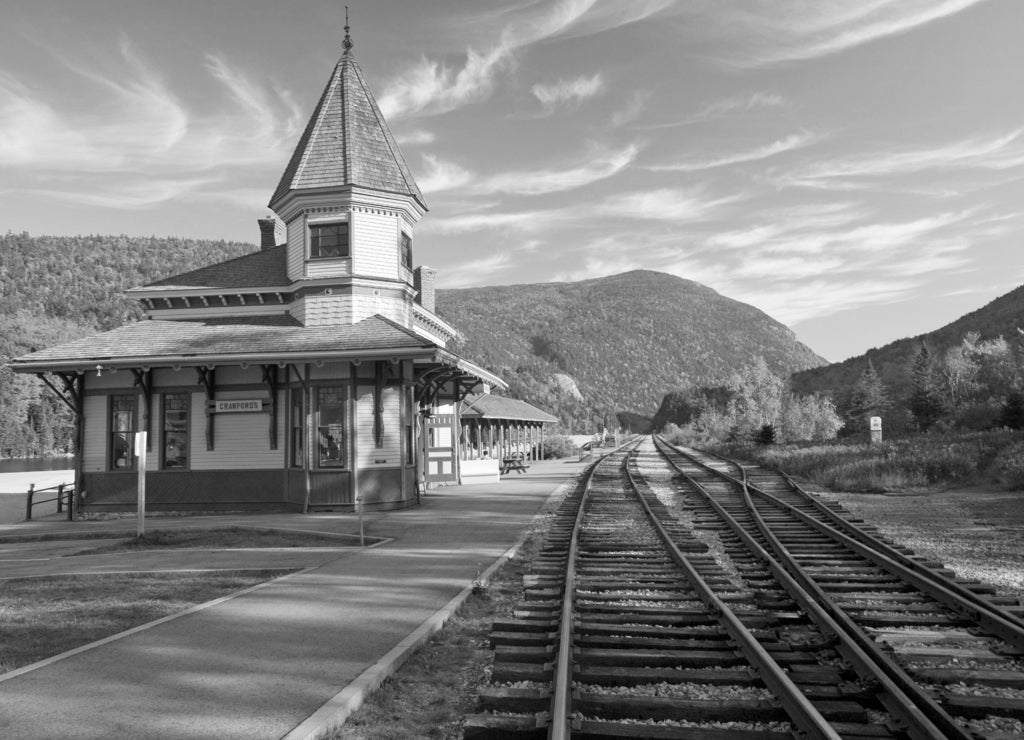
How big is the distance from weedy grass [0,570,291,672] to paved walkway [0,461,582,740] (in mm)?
534

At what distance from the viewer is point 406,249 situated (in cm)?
2044

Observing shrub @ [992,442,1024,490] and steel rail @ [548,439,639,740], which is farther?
shrub @ [992,442,1024,490]

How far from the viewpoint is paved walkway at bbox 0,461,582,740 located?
15.2 ft

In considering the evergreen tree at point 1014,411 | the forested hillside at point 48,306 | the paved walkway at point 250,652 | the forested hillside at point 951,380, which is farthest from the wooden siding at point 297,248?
the forested hillside at point 48,306

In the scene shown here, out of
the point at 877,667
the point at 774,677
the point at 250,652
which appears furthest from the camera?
the point at 250,652

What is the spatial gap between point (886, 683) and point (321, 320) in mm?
16532

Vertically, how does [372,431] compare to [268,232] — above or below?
below

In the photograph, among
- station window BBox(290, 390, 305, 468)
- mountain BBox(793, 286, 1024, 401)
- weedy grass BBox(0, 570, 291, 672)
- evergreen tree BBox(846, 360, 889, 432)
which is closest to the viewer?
weedy grass BBox(0, 570, 291, 672)

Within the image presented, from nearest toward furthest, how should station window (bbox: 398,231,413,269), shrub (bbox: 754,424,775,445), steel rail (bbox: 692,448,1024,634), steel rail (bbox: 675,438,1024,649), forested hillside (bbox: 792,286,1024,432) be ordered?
steel rail (bbox: 692,448,1024,634) → steel rail (bbox: 675,438,1024,649) → station window (bbox: 398,231,413,269) → shrub (bbox: 754,424,775,445) → forested hillside (bbox: 792,286,1024,432)

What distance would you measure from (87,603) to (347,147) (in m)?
14.0

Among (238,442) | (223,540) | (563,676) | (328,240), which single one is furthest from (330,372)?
(563,676)

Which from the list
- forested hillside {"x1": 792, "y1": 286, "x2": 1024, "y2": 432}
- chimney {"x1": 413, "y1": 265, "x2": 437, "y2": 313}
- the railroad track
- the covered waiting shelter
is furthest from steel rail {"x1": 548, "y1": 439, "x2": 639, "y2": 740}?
forested hillside {"x1": 792, "y1": 286, "x2": 1024, "y2": 432}

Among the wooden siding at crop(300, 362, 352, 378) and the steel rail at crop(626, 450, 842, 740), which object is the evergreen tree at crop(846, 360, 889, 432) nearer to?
the wooden siding at crop(300, 362, 352, 378)

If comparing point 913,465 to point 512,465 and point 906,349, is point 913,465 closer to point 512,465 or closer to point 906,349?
point 512,465
